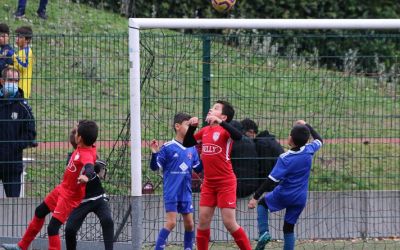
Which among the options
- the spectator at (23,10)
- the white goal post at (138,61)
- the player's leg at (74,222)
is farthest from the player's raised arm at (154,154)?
the spectator at (23,10)

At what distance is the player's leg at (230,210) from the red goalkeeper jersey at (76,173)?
1.45 m

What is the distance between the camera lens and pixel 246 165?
1258cm

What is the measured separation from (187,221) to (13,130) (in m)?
2.44

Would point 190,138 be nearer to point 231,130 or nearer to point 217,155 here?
point 217,155

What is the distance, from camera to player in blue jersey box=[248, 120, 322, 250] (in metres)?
11.2

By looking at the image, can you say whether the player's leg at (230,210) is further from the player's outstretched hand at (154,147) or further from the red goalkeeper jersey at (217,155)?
the player's outstretched hand at (154,147)

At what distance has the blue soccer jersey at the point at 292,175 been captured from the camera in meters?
11.3

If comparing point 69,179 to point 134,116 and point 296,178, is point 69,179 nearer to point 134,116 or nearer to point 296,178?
point 134,116

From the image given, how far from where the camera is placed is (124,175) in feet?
41.5

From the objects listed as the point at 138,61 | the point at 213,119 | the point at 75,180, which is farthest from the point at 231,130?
the point at 75,180

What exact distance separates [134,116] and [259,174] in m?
2.15

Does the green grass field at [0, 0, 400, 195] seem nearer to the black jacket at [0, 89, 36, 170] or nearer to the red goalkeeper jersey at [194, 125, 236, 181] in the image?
the black jacket at [0, 89, 36, 170]

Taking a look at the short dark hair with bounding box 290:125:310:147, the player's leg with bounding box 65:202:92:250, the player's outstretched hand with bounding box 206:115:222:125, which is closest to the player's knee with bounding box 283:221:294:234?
the short dark hair with bounding box 290:125:310:147

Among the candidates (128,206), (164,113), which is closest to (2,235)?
(128,206)
